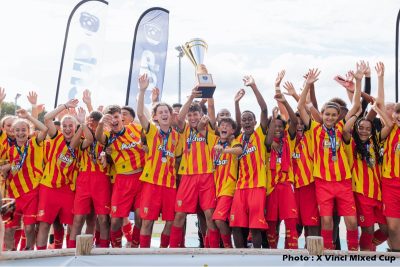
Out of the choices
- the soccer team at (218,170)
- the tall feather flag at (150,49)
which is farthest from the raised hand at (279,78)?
the tall feather flag at (150,49)

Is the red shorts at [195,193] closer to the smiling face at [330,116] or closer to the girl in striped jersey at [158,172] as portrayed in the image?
the girl in striped jersey at [158,172]

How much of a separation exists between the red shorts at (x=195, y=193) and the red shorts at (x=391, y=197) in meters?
1.96

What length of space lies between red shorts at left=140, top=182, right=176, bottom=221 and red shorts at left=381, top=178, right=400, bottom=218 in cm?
245

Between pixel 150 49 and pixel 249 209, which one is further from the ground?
pixel 150 49

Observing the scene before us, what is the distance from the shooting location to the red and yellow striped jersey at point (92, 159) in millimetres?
6137

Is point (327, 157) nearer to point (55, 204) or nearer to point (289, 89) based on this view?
point (289, 89)

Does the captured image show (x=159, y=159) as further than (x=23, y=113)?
No

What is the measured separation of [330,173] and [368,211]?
71cm

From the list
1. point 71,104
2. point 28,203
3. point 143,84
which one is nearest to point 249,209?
point 143,84

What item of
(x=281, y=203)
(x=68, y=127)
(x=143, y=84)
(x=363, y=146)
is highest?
(x=143, y=84)

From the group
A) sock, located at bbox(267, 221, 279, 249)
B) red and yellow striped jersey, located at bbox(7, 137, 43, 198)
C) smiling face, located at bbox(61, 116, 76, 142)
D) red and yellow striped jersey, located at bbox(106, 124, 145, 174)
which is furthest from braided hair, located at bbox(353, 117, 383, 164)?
red and yellow striped jersey, located at bbox(7, 137, 43, 198)

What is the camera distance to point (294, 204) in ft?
18.7

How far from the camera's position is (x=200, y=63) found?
257 inches

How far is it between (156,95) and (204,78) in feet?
2.89
